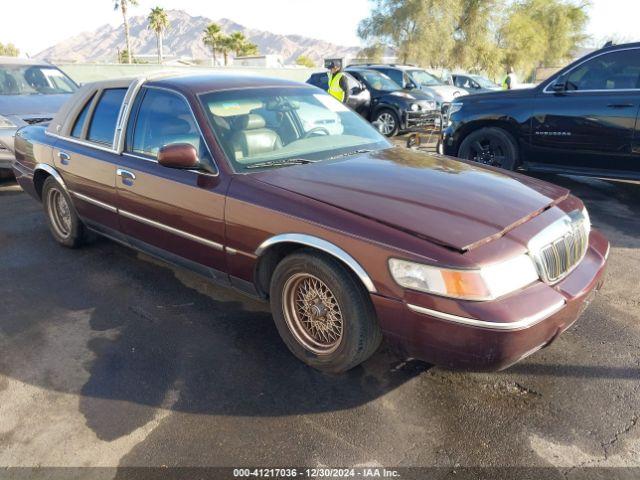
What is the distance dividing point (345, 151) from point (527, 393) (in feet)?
6.19

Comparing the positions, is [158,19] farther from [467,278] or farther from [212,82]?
[467,278]

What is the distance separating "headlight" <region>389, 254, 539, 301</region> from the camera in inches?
90.1

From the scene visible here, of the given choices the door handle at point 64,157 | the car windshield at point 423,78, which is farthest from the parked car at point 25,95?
the car windshield at point 423,78

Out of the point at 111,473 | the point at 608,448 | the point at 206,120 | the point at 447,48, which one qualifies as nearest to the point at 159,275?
the point at 206,120

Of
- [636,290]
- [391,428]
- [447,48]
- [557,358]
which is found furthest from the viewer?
[447,48]

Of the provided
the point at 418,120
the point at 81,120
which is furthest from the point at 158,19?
the point at 81,120

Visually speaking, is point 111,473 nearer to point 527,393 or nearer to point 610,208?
point 527,393

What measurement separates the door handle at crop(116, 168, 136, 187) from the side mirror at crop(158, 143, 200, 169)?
0.68 metres

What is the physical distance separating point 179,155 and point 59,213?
2.53 m

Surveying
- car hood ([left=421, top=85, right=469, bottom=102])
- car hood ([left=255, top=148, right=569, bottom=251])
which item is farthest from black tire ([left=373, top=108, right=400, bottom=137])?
car hood ([left=255, top=148, right=569, bottom=251])

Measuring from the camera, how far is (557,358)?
10.1ft

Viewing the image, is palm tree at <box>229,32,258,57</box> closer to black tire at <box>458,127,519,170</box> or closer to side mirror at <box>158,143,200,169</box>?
black tire at <box>458,127,519,170</box>

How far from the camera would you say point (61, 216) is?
16.3ft

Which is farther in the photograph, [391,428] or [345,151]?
[345,151]
